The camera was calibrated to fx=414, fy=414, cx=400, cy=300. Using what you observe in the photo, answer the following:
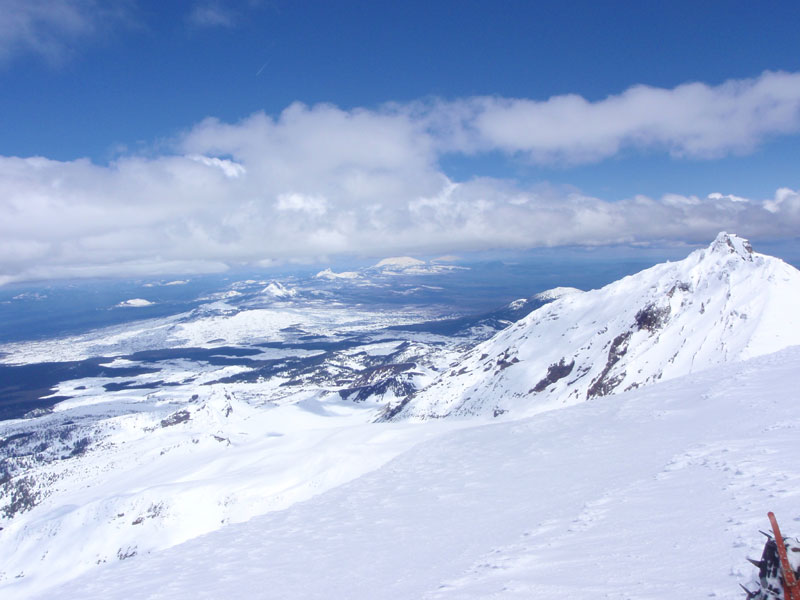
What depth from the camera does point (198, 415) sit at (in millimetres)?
178000

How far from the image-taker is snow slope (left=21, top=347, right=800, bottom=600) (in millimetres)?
8312

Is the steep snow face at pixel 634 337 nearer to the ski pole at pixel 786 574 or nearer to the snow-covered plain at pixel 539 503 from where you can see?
the snow-covered plain at pixel 539 503

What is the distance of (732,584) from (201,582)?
16.2 meters

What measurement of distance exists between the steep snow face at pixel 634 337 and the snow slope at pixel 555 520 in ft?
123

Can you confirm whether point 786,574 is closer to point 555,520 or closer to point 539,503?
point 555,520

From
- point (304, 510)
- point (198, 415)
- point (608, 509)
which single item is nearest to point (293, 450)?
point (304, 510)

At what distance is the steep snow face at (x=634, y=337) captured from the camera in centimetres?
5881

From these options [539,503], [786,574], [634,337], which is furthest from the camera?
[634,337]

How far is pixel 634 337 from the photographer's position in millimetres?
82688

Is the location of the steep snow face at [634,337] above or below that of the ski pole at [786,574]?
below

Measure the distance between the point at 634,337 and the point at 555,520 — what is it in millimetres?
81808

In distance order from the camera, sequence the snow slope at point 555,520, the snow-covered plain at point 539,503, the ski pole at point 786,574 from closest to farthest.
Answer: the ski pole at point 786,574 → the snow slope at point 555,520 → the snow-covered plain at point 539,503

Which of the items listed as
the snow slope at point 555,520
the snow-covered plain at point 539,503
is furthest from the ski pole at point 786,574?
the snow-covered plain at point 539,503

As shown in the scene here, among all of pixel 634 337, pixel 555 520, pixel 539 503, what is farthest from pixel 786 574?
pixel 634 337
